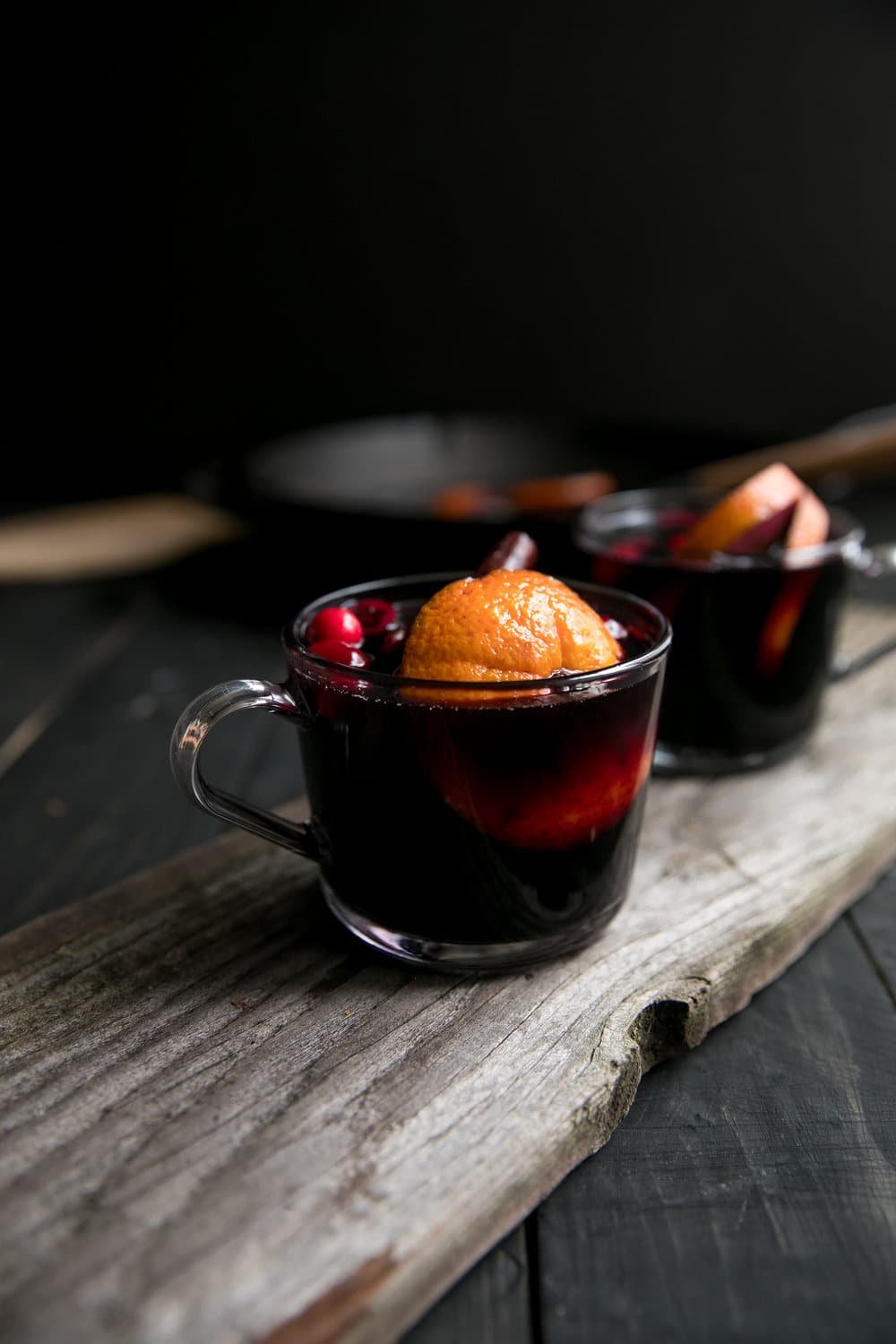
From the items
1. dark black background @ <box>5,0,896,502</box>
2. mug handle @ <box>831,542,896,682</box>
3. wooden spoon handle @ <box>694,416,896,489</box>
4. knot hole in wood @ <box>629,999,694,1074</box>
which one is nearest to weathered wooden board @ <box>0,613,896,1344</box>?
knot hole in wood @ <box>629,999,694,1074</box>

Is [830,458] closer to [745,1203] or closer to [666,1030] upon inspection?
[666,1030]

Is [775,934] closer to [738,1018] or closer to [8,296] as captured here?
[738,1018]

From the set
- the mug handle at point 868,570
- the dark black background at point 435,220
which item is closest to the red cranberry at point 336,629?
the mug handle at point 868,570

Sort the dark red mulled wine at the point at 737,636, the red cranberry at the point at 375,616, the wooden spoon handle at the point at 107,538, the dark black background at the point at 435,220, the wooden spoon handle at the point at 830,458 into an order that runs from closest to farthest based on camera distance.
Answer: the red cranberry at the point at 375,616
the dark red mulled wine at the point at 737,636
the wooden spoon handle at the point at 830,458
the wooden spoon handle at the point at 107,538
the dark black background at the point at 435,220

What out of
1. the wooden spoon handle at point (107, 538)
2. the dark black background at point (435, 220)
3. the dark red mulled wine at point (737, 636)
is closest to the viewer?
the dark red mulled wine at point (737, 636)

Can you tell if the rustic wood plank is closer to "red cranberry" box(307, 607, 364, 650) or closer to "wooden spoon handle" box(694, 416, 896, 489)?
"red cranberry" box(307, 607, 364, 650)

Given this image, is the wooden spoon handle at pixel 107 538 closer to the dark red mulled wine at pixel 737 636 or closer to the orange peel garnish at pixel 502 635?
the dark red mulled wine at pixel 737 636
